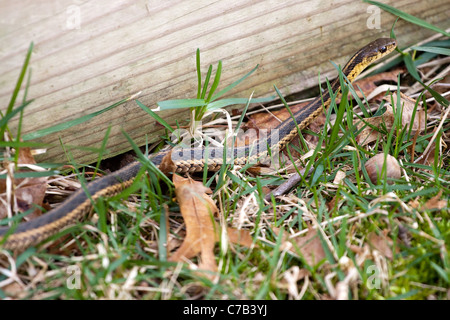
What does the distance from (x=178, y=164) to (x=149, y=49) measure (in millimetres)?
674

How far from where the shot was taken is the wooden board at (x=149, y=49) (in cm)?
216

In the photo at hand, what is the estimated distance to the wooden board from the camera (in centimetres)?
216

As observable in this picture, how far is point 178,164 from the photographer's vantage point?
2.56 metres

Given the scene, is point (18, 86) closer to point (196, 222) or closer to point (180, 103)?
point (180, 103)

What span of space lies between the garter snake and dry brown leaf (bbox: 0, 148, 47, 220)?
0.15 m

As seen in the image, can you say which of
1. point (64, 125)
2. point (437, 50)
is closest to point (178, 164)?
point (64, 125)

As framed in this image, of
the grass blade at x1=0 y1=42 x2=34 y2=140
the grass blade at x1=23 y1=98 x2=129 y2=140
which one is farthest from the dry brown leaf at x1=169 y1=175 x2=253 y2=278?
the grass blade at x1=0 y1=42 x2=34 y2=140

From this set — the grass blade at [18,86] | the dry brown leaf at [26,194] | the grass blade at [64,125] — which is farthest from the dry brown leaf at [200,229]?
the grass blade at [18,86]

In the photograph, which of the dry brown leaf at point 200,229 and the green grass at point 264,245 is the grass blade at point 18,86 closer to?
the green grass at point 264,245

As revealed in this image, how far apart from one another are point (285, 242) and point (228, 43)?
130cm

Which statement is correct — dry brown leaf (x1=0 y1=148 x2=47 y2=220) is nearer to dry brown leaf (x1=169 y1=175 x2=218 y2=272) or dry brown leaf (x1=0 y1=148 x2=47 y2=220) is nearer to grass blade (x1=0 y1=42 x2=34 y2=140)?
grass blade (x1=0 y1=42 x2=34 y2=140)

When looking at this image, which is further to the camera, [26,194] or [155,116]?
[155,116]

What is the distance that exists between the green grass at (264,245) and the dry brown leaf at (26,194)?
239 mm

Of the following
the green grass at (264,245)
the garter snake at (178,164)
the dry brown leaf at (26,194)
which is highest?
the dry brown leaf at (26,194)
